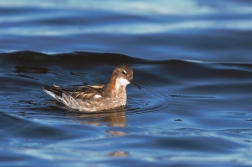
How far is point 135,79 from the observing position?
18.7 meters

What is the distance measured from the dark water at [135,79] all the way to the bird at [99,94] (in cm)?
24

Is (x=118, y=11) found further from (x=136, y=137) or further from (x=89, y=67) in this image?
(x=136, y=137)

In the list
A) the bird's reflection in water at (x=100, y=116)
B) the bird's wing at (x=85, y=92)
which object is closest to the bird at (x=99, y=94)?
the bird's wing at (x=85, y=92)

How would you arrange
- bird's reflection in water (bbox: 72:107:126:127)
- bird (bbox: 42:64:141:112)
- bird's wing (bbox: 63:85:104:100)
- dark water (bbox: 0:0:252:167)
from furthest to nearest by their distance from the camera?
1. bird's wing (bbox: 63:85:104:100)
2. bird (bbox: 42:64:141:112)
3. bird's reflection in water (bbox: 72:107:126:127)
4. dark water (bbox: 0:0:252:167)

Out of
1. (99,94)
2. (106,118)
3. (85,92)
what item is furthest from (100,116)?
(85,92)

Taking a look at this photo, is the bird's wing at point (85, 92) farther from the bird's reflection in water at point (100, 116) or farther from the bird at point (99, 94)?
the bird's reflection in water at point (100, 116)

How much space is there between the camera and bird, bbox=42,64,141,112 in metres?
15.9

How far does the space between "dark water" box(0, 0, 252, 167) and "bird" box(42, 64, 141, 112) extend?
237 millimetres

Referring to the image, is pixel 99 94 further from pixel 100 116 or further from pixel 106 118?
pixel 106 118

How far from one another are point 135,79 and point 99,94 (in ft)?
9.10

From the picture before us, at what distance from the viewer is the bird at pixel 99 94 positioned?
1587 centimetres

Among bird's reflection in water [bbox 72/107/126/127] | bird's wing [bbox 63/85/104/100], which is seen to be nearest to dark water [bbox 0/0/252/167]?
bird's reflection in water [bbox 72/107/126/127]

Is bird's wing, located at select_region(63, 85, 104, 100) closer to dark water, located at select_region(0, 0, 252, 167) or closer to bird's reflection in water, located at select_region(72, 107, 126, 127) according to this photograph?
dark water, located at select_region(0, 0, 252, 167)

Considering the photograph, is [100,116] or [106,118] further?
[100,116]
